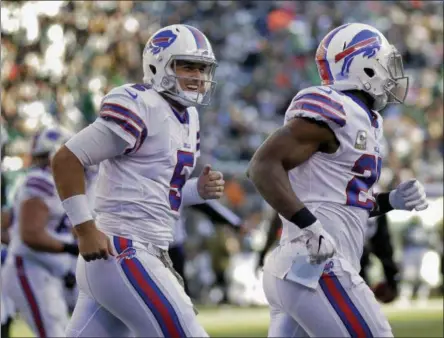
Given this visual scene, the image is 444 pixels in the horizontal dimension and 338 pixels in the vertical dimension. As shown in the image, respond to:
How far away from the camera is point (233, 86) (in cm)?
2211

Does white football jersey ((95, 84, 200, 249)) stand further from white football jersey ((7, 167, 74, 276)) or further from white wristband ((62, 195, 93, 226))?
white football jersey ((7, 167, 74, 276))

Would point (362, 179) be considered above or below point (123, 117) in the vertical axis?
below

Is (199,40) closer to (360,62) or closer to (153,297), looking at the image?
(360,62)

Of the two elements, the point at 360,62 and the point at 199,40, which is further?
the point at 199,40

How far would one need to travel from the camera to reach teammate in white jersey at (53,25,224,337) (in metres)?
4.69

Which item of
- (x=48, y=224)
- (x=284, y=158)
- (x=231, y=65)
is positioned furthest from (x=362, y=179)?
(x=231, y=65)

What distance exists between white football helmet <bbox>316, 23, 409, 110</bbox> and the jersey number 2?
2.08ft

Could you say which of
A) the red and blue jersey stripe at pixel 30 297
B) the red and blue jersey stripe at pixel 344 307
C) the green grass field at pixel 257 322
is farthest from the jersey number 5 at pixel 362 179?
the green grass field at pixel 257 322

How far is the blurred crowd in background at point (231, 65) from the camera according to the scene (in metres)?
18.0

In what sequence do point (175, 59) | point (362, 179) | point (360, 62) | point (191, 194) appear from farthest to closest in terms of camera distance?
point (191, 194) < point (175, 59) < point (360, 62) < point (362, 179)

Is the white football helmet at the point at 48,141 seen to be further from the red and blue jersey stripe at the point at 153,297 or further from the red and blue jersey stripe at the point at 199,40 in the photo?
the red and blue jersey stripe at the point at 153,297

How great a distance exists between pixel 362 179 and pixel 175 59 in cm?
95

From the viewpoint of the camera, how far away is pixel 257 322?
12938 millimetres

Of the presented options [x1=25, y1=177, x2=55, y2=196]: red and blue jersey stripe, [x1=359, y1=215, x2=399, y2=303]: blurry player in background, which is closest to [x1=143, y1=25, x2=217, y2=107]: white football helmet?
[x1=25, y1=177, x2=55, y2=196]: red and blue jersey stripe
